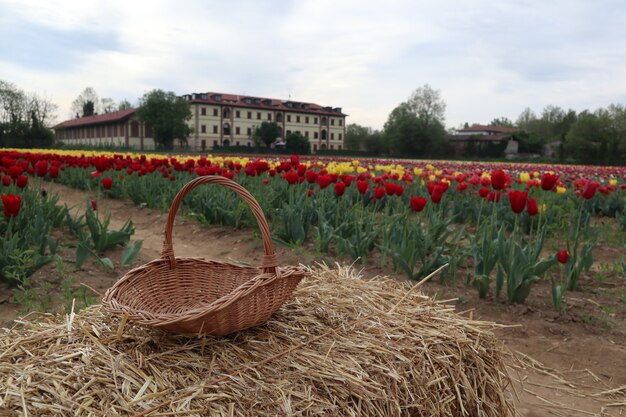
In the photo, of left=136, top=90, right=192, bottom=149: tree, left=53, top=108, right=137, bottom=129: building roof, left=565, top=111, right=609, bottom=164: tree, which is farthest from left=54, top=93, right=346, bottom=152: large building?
left=565, top=111, right=609, bottom=164: tree

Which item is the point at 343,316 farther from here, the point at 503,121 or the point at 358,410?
the point at 503,121

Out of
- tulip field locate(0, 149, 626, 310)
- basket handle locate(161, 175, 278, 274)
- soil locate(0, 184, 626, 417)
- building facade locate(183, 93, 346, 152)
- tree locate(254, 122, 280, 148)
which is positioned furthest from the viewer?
building facade locate(183, 93, 346, 152)

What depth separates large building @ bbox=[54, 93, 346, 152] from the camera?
2689 inches

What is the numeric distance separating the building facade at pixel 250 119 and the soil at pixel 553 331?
213 ft

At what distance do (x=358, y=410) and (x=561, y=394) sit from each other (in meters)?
1.91

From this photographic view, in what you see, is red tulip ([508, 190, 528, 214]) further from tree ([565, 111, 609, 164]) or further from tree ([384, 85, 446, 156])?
tree ([384, 85, 446, 156])

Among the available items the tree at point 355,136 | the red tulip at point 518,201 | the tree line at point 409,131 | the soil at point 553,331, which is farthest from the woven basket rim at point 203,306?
the tree at point 355,136

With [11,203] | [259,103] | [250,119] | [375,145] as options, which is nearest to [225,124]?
[250,119]

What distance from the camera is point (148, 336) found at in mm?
1796

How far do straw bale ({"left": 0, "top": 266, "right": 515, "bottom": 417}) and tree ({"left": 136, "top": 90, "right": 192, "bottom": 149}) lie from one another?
5686cm

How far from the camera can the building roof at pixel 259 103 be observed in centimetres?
7625

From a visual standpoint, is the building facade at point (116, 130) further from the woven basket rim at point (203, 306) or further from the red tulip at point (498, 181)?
the woven basket rim at point (203, 306)

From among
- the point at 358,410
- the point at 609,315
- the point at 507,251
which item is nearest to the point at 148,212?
the point at 507,251

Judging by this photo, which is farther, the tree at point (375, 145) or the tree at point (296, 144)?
the tree at point (375, 145)
